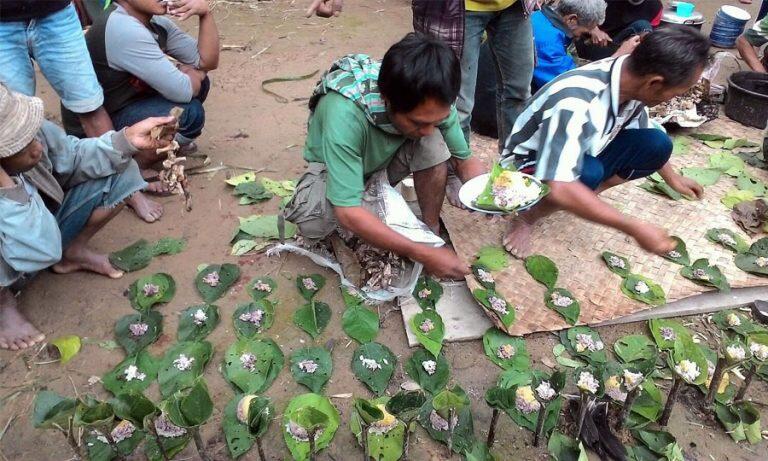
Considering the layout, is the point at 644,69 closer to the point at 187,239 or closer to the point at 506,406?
the point at 506,406

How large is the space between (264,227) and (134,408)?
1.24 meters

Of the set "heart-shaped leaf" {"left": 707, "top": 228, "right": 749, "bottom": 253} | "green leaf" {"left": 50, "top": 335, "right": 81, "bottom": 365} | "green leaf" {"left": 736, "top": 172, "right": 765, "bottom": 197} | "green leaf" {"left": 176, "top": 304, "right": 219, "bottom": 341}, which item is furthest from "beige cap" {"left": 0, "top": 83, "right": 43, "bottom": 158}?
"green leaf" {"left": 736, "top": 172, "right": 765, "bottom": 197}

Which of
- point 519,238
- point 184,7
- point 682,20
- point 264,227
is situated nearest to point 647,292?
point 519,238

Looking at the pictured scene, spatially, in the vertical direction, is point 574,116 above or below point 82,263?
above

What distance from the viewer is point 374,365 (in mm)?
1949

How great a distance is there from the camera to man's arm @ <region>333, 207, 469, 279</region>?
1.90 metres

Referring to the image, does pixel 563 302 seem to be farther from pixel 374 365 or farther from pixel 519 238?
pixel 374 365

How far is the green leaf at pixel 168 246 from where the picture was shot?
2.43 meters

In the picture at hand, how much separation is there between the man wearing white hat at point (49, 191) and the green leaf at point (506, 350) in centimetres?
141

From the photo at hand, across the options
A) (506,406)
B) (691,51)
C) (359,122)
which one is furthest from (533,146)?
(506,406)

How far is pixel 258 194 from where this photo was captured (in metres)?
2.81

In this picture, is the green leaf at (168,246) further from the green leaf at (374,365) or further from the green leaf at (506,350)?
the green leaf at (506,350)

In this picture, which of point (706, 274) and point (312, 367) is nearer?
point (312, 367)

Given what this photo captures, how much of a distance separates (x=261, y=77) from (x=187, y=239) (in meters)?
1.85
